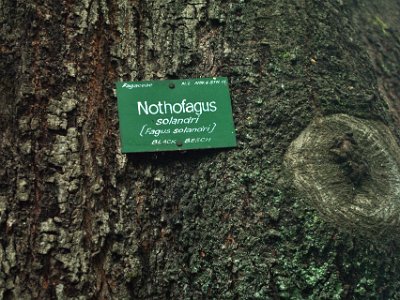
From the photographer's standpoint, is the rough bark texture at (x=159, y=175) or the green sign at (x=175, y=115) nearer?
the rough bark texture at (x=159, y=175)

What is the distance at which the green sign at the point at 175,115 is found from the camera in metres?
1.79

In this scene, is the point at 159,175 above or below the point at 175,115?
A: below

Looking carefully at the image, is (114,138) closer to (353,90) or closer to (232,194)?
(232,194)

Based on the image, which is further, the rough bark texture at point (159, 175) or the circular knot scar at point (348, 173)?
the circular knot scar at point (348, 173)

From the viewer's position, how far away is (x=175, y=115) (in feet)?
6.03

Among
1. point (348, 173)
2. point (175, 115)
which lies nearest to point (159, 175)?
point (175, 115)

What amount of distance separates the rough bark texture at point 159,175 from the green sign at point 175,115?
31mm

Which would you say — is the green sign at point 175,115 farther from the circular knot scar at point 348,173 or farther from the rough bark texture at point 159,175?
the circular knot scar at point 348,173

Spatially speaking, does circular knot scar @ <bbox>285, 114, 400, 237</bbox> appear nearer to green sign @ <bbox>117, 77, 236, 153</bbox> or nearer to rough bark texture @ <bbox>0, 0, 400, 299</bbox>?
rough bark texture @ <bbox>0, 0, 400, 299</bbox>

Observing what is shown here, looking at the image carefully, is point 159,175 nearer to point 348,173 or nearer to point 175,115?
point 175,115

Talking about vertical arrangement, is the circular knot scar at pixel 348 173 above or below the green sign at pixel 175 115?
below

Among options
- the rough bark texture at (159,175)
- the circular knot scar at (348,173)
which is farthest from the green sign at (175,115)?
the circular knot scar at (348,173)

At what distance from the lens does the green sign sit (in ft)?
5.89

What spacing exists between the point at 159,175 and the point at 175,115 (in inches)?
7.6
